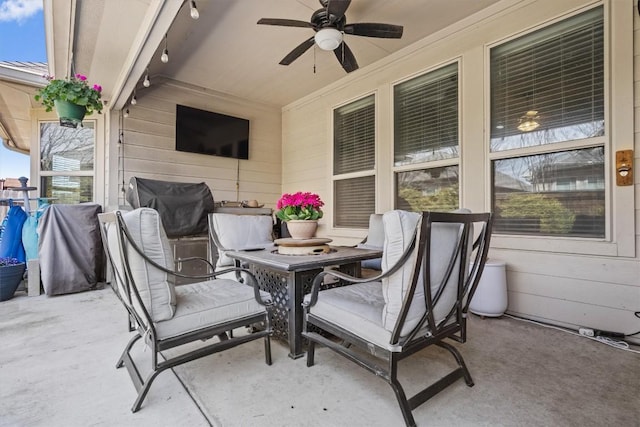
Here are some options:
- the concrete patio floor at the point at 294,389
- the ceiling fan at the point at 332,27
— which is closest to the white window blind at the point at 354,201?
the ceiling fan at the point at 332,27

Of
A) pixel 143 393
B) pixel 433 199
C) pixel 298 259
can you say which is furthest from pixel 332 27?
pixel 143 393

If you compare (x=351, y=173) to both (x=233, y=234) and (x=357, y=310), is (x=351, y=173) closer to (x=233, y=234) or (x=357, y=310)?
(x=233, y=234)

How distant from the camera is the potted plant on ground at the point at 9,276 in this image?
3.40 metres

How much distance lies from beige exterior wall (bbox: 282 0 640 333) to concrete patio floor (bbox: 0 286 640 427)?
43cm

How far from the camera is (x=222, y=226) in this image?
118 inches

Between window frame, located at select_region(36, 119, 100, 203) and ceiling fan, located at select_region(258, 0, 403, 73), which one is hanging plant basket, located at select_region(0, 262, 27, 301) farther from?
ceiling fan, located at select_region(258, 0, 403, 73)

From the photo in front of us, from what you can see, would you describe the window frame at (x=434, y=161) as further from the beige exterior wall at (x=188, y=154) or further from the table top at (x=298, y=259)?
the beige exterior wall at (x=188, y=154)

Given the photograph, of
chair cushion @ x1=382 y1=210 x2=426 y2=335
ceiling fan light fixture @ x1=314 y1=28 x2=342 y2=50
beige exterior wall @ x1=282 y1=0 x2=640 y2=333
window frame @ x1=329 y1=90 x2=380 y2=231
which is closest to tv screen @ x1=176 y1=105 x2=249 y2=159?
window frame @ x1=329 y1=90 x2=380 y2=231

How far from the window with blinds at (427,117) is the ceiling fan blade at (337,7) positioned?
5.45 feet

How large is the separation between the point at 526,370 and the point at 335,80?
4362 mm

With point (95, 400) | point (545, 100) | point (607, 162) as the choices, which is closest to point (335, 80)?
point (545, 100)

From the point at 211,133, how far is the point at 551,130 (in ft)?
15.1

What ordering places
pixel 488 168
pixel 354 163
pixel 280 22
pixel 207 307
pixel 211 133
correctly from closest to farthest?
1. pixel 207 307
2. pixel 280 22
3. pixel 488 168
4. pixel 354 163
5. pixel 211 133

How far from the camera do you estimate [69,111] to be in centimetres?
294
